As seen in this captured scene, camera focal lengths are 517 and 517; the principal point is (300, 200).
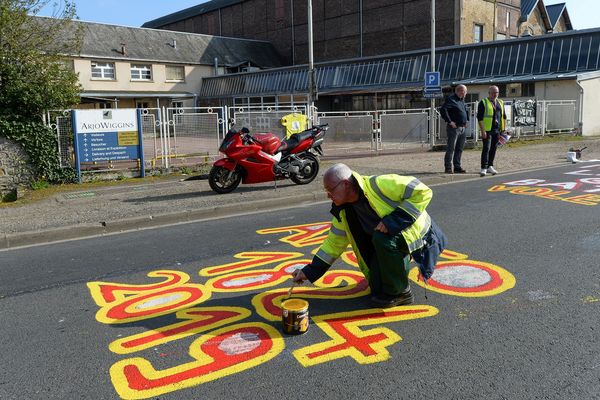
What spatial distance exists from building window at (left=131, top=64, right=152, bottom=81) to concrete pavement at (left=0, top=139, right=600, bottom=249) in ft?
114

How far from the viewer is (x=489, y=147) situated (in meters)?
12.6

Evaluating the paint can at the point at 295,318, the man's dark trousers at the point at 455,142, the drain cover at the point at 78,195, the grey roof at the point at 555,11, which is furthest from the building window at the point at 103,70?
the grey roof at the point at 555,11

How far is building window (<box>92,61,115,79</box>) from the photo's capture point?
140 ft

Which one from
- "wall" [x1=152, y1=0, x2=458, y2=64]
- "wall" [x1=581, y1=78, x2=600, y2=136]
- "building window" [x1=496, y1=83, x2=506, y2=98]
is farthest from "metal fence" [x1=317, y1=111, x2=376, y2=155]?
"wall" [x1=152, y1=0, x2=458, y2=64]

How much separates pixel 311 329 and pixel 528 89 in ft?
94.7

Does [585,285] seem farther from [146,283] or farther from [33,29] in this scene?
[33,29]

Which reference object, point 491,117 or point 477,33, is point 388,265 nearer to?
point 491,117

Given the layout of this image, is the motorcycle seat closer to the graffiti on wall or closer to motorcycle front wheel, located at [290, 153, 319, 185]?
motorcycle front wheel, located at [290, 153, 319, 185]

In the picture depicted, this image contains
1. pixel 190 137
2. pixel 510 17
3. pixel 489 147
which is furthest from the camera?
pixel 510 17

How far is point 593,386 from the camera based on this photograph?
3.13 metres

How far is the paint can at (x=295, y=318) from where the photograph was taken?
3.91m

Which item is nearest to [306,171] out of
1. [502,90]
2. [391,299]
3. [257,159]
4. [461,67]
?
[257,159]

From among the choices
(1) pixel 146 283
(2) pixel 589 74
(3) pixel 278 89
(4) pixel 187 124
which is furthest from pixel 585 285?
(3) pixel 278 89

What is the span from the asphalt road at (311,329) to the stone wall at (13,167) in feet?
19.4
